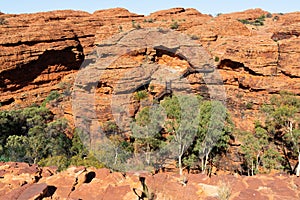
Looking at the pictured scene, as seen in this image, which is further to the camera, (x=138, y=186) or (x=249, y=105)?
(x=249, y=105)

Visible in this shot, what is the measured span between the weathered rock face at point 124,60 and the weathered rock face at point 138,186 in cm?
1495

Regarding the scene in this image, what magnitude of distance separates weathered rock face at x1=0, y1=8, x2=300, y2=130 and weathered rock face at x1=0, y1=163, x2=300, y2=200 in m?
15.0

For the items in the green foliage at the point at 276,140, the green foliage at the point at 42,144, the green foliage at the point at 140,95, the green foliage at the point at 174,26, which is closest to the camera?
the green foliage at the point at 276,140

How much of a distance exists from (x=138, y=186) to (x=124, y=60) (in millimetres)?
21637

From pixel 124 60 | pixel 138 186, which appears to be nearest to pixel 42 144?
pixel 124 60

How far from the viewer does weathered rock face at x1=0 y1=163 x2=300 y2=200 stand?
5809 millimetres

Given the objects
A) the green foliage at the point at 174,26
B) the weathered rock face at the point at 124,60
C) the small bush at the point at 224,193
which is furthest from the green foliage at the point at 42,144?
the green foliage at the point at 174,26

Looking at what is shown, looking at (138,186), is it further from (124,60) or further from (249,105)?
(124,60)

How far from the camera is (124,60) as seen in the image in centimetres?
2703

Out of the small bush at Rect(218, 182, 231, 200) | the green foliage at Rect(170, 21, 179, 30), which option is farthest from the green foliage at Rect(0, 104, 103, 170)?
the green foliage at Rect(170, 21, 179, 30)

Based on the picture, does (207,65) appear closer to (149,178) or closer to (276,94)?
(276,94)

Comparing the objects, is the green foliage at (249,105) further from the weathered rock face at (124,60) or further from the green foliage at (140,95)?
the green foliage at (140,95)

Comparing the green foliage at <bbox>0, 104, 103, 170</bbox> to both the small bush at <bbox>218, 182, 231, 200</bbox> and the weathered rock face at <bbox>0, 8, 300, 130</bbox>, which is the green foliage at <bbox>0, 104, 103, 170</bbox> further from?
the small bush at <bbox>218, 182, 231, 200</bbox>

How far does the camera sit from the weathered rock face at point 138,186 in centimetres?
581
